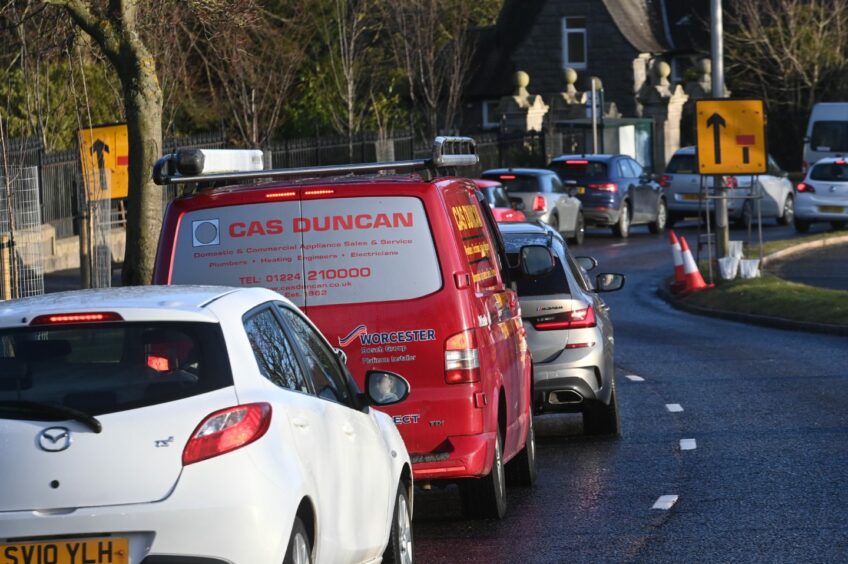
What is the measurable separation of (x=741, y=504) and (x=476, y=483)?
1625mm

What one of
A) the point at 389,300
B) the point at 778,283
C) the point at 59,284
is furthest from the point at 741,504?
the point at 59,284

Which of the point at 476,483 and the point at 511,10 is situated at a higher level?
the point at 511,10

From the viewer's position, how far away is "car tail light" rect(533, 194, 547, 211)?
34344 mm

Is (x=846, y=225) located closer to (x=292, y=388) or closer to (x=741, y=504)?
(x=741, y=504)

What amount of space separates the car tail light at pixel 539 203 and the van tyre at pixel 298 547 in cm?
2853

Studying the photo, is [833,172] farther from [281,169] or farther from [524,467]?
[281,169]

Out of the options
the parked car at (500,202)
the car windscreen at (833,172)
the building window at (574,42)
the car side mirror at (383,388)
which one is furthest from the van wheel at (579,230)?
the building window at (574,42)

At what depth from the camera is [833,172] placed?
37.7 meters

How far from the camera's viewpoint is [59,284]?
28391 mm

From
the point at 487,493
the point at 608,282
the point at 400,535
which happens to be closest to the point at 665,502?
the point at 487,493

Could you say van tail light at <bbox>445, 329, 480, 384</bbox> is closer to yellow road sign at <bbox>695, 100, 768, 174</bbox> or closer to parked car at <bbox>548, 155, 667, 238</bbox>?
yellow road sign at <bbox>695, 100, 768, 174</bbox>

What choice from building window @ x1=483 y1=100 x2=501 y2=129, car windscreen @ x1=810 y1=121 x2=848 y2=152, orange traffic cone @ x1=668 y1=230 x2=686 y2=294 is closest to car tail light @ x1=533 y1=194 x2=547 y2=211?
orange traffic cone @ x1=668 y1=230 x2=686 y2=294

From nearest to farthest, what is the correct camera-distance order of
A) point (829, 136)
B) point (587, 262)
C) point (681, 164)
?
point (587, 262), point (681, 164), point (829, 136)

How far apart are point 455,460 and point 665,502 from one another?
5.88 feet
